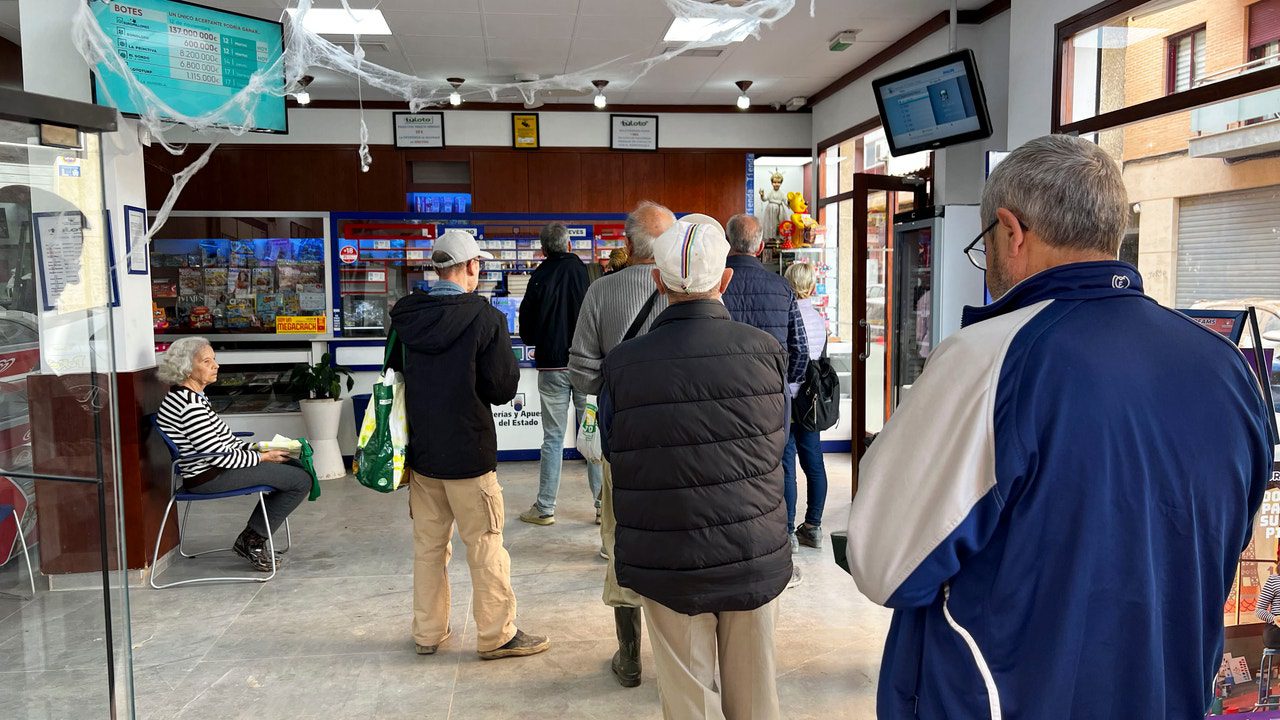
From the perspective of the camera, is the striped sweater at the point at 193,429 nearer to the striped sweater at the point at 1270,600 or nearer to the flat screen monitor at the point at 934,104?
the striped sweater at the point at 1270,600

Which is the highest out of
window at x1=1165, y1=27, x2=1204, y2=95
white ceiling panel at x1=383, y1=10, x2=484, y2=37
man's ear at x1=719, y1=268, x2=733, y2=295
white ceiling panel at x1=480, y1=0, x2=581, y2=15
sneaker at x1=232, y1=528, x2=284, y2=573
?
white ceiling panel at x1=383, y1=10, x2=484, y2=37

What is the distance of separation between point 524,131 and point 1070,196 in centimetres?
769

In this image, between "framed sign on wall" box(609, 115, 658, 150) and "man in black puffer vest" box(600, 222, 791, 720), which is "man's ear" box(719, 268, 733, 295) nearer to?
"man in black puffer vest" box(600, 222, 791, 720)

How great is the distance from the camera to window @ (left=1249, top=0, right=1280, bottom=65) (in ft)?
10.7

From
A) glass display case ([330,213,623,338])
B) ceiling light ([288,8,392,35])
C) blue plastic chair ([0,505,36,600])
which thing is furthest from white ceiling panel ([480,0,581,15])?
blue plastic chair ([0,505,36,600])

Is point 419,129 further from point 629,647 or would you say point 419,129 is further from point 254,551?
point 629,647

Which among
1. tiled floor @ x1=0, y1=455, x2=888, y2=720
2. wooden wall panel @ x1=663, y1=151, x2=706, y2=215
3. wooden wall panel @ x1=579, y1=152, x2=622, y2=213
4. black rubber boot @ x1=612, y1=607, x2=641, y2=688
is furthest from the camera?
wooden wall panel @ x1=663, y1=151, x2=706, y2=215

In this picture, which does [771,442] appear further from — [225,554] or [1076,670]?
[225,554]

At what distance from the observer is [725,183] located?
872 centimetres

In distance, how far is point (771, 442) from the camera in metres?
2.05

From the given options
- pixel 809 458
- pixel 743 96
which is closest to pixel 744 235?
pixel 809 458

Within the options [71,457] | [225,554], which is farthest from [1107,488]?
[225,554]

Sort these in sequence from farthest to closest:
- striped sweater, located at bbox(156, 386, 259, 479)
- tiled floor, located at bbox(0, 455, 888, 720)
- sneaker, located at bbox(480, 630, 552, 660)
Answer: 1. striped sweater, located at bbox(156, 386, 259, 479)
2. sneaker, located at bbox(480, 630, 552, 660)
3. tiled floor, located at bbox(0, 455, 888, 720)

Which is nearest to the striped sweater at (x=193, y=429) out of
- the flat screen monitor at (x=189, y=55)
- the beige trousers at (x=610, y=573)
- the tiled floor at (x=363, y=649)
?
the tiled floor at (x=363, y=649)
